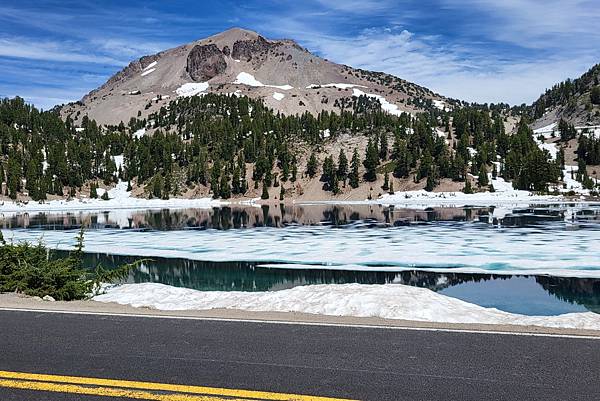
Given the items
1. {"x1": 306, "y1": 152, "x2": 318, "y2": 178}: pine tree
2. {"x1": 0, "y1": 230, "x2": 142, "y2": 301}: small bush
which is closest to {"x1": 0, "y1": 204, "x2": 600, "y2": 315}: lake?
{"x1": 0, "y1": 230, "x2": 142, "y2": 301}: small bush

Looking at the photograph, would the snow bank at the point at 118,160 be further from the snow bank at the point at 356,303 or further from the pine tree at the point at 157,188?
the snow bank at the point at 356,303

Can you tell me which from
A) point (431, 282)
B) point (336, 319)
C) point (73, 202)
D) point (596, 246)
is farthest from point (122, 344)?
point (73, 202)

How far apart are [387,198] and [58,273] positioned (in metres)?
111

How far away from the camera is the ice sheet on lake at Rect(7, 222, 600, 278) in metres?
27.7

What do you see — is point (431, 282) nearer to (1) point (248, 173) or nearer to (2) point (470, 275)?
(2) point (470, 275)

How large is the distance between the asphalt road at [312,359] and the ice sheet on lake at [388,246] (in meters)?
17.1

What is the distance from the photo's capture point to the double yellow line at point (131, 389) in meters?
7.00

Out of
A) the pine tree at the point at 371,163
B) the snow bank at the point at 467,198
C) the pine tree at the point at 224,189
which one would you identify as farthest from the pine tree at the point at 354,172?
the pine tree at the point at 224,189

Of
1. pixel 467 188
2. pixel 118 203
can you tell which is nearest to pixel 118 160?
pixel 118 203

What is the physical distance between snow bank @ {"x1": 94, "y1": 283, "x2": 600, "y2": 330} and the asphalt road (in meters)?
3.28

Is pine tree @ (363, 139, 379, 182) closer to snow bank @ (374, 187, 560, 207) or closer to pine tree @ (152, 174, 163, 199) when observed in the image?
snow bank @ (374, 187, 560, 207)

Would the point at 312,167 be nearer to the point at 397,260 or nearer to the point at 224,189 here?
the point at 224,189

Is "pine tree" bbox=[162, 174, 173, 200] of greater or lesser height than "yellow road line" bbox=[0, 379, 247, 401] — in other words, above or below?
above

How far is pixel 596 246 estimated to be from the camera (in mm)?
32969
